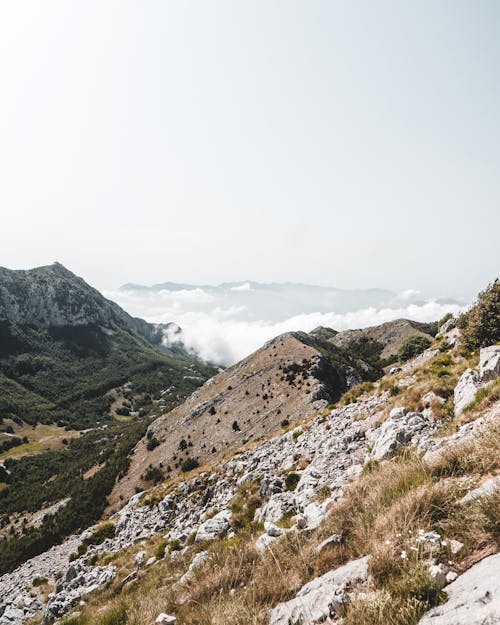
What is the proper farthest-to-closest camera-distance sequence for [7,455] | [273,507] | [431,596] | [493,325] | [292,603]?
[7,455], [493,325], [273,507], [292,603], [431,596]

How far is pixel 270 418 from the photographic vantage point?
67.6 m

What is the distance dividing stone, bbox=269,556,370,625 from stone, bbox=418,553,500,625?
4.97 ft

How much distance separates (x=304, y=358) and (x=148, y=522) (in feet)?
211

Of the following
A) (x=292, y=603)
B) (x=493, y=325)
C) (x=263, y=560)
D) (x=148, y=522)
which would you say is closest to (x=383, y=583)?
(x=292, y=603)

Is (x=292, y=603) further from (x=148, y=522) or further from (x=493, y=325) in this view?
(x=148, y=522)

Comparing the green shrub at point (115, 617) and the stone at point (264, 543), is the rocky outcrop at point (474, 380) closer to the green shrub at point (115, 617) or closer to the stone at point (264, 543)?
the stone at point (264, 543)

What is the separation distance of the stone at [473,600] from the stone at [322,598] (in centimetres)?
152

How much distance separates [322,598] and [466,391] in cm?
1097

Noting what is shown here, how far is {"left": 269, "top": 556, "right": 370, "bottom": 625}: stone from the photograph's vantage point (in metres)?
4.90

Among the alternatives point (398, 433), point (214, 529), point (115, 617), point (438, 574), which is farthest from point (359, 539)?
point (214, 529)

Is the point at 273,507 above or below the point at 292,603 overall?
below

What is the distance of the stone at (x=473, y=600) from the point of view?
3310 millimetres

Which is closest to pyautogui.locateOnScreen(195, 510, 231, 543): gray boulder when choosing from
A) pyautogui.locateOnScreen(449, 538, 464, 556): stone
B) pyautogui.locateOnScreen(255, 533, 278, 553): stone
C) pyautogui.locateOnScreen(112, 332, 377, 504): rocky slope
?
pyautogui.locateOnScreen(255, 533, 278, 553): stone

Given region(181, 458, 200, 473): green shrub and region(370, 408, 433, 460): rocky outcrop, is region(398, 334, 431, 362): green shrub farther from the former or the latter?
region(370, 408, 433, 460): rocky outcrop
